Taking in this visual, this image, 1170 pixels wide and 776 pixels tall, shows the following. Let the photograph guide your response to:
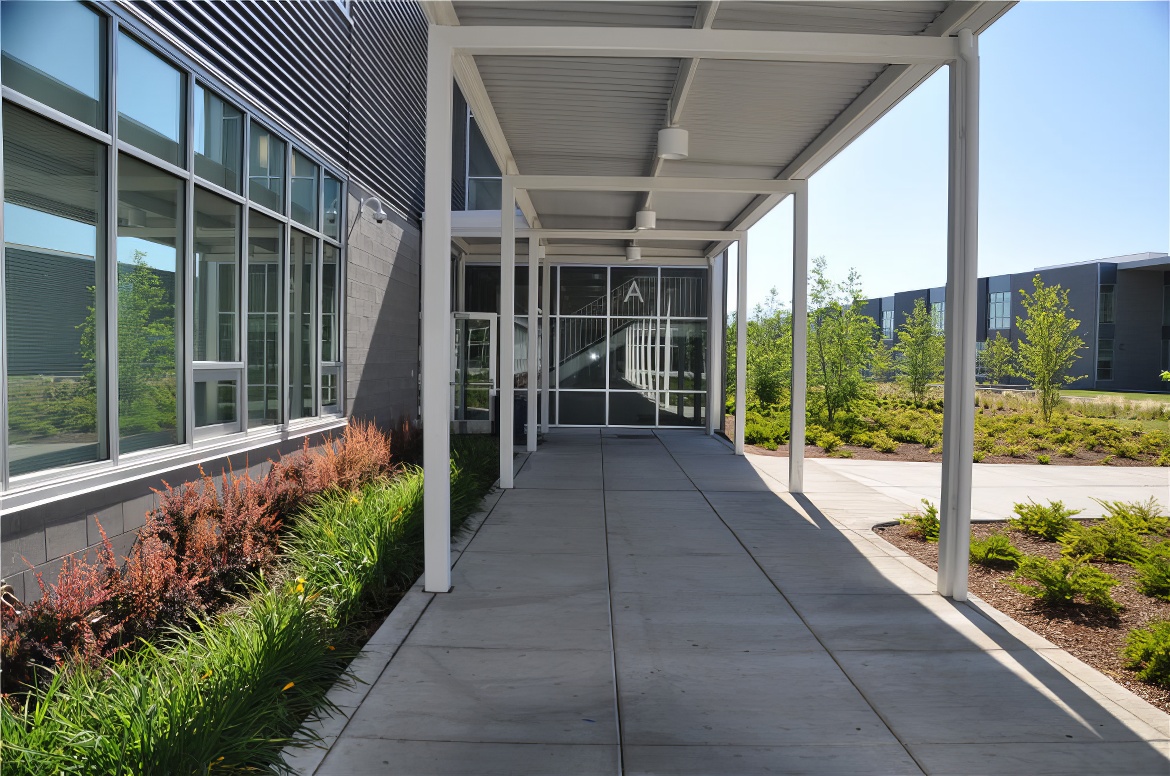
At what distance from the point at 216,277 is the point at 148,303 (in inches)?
49.0

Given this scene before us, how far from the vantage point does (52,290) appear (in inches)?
207

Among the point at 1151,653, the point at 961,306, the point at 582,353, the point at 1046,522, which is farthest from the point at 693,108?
the point at 582,353

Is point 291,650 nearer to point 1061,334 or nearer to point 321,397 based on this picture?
point 321,397

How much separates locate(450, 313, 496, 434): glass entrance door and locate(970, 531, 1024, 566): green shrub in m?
10.2

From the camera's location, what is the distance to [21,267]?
4973 mm

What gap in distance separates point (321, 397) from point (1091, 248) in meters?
79.2

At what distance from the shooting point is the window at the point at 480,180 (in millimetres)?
19172

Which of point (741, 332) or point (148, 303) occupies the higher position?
point (741, 332)

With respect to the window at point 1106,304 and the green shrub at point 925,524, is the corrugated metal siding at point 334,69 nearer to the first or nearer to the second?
the green shrub at point 925,524

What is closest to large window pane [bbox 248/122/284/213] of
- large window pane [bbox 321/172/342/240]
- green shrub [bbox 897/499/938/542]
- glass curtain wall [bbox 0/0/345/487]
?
glass curtain wall [bbox 0/0/345/487]

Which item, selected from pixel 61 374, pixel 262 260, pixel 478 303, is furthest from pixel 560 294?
pixel 61 374

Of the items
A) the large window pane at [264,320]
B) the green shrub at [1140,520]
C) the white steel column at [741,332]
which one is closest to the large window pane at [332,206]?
the large window pane at [264,320]

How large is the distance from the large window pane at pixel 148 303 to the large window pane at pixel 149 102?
20 centimetres

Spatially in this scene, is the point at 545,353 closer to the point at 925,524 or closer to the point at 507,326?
the point at 507,326
